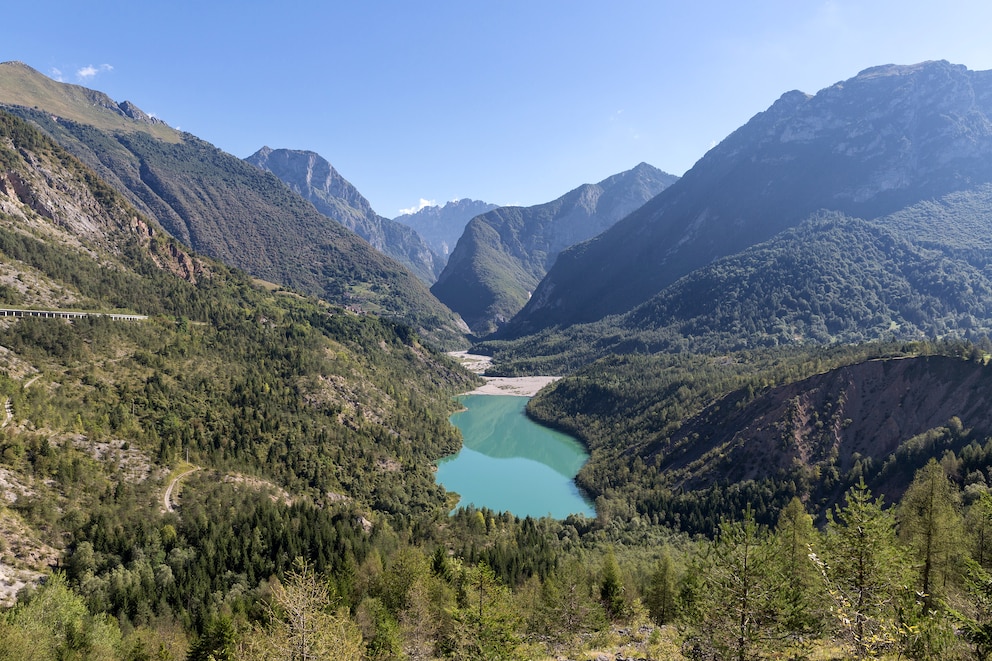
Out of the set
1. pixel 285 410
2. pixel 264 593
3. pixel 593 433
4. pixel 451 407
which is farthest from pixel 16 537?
pixel 451 407

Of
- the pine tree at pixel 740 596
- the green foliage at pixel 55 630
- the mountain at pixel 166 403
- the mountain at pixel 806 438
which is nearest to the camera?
the pine tree at pixel 740 596

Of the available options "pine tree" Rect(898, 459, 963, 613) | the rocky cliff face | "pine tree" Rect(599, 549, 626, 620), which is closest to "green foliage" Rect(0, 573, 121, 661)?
"pine tree" Rect(599, 549, 626, 620)

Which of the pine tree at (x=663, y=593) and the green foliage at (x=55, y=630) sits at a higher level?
the green foliage at (x=55, y=630)

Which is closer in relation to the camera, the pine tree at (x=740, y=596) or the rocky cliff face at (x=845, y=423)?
the pine tree at (x=740, y=596)

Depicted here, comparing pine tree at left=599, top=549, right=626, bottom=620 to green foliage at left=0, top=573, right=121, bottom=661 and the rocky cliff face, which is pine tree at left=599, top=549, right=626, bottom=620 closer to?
green foliage at left=0, top=573, right=121, bottom=661

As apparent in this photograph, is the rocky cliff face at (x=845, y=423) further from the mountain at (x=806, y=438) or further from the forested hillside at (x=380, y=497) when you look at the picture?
the forested hillside at (x=380, y=497)

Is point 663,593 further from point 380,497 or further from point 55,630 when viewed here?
point 380,497

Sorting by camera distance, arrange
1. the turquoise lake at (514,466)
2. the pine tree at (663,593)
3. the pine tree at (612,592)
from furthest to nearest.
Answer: the turquoise lake at (514,466) → the pine tree at (612,592) → the pine tree at (663,593)

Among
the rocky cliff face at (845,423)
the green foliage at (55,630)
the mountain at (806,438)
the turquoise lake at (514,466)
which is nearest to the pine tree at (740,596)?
the green foliage at (55,630)

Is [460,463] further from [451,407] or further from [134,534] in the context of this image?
[134,534]

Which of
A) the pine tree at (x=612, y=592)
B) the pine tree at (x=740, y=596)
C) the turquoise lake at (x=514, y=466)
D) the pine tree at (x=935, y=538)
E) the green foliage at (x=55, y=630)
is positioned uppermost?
the pine tree at (x=740, y=596)
